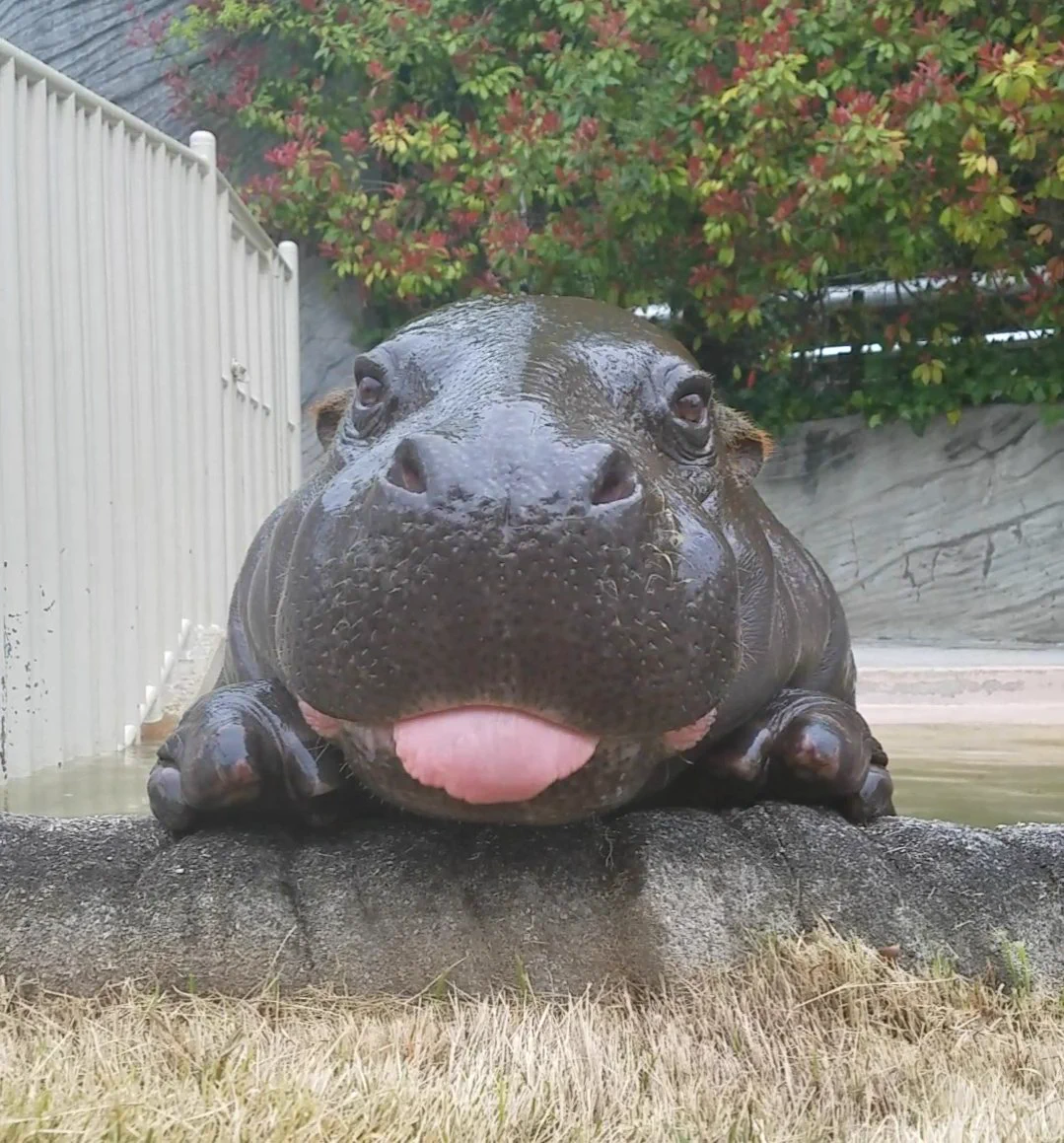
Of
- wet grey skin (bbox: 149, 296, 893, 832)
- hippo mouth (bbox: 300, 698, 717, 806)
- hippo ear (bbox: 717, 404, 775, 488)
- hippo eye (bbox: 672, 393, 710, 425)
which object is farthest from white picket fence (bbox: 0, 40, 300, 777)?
hippo mouth (bbox: 300, 698, 717, 806)

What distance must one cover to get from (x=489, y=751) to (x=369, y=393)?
588mm

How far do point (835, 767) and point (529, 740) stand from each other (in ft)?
2.20

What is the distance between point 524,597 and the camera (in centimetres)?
141

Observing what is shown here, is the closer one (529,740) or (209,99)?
(529,740)

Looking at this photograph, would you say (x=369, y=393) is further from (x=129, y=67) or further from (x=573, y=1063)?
(x=129, y=67)

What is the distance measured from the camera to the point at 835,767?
2.00m

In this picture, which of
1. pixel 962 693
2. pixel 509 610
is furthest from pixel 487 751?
pixel 962 693

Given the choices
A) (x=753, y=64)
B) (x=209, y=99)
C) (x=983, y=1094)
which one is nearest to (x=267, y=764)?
(x=983, y=1094)


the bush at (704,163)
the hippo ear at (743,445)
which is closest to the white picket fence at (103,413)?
the hippo ear at (743,445)

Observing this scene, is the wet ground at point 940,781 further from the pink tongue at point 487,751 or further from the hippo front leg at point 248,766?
the pink tongue at point 487,751

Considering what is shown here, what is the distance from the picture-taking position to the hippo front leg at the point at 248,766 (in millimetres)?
1856

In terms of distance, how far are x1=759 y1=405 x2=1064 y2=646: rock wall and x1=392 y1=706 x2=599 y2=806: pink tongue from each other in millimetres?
7904

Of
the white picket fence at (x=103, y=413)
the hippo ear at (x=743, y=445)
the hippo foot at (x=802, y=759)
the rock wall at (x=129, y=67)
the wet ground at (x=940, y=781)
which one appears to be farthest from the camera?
the rock wall at (x=129, y=67)

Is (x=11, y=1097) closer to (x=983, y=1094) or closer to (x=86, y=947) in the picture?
(x=86, y=947)
